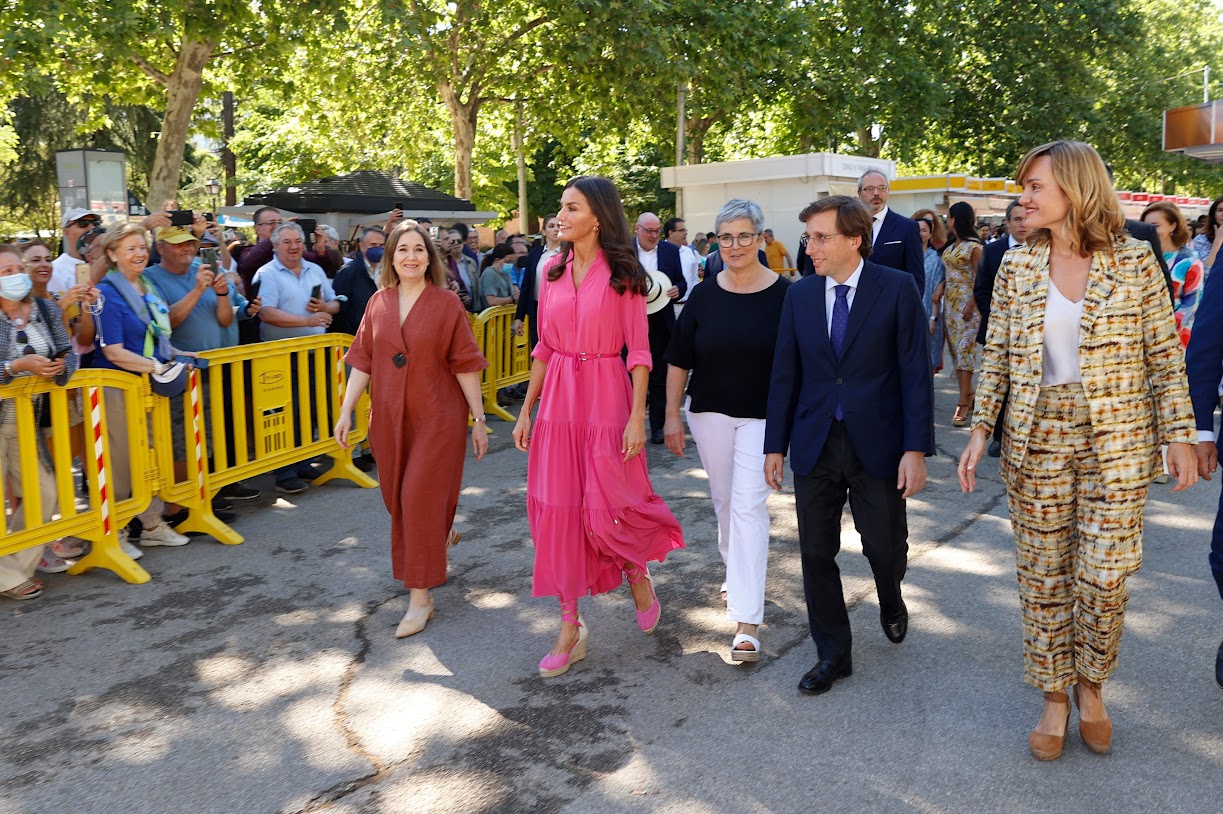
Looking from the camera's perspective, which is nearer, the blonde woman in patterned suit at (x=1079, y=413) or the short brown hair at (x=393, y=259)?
the blonde woman in patterned suit at (x=1079, y=413)

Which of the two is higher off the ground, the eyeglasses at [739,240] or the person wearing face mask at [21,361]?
the eyeglasses at [739,240]

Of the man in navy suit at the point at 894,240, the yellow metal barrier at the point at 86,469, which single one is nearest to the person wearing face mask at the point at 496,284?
the man in navy suit at the point at 894,240

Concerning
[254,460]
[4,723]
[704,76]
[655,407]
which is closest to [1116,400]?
[4,723]

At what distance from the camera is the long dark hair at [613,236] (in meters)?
4.52

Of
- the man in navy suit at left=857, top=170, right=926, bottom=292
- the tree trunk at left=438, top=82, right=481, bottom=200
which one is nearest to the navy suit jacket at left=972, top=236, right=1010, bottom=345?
the man in navy suit at left=857, top=170, right=926, bottom=292

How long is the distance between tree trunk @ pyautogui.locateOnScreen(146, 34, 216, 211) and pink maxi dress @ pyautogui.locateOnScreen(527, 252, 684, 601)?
1468 cm

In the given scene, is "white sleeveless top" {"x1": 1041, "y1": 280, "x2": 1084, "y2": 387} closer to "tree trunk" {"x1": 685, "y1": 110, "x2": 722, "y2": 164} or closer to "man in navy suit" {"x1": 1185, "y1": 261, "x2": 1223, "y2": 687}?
"man in navy suit" {"x1": 1185, "y1": 261, "x2": 1223, "y2": 687}

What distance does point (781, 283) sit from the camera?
4746 mm

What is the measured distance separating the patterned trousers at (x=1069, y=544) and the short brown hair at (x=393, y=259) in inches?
111

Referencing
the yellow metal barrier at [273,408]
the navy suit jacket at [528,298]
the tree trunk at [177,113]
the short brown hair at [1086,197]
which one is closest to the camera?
the short brown hair at [1086,197]

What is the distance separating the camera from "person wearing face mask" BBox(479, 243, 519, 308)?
471 inches

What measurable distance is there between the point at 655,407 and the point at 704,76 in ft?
52.1

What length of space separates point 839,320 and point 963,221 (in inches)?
254

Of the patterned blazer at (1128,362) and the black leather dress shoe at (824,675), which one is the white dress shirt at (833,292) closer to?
the patterned blazer at (1128,362)
